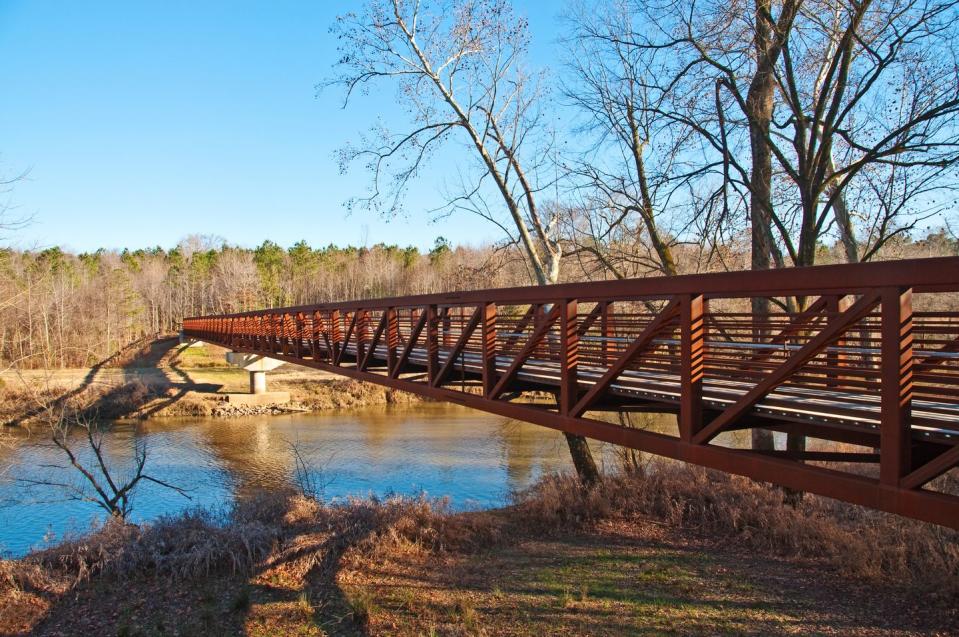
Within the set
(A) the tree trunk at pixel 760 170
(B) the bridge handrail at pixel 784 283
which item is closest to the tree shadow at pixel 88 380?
(B) the bridge handrail at pixel 784 283

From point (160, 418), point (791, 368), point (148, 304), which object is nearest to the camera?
point (791, 368)

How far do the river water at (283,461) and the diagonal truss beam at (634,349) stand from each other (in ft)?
28.1

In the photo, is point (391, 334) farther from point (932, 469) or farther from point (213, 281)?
point (213, 281)

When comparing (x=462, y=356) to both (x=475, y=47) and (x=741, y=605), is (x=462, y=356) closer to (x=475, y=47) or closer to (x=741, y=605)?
(x=741, y=605)

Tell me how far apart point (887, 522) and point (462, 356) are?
6895mm

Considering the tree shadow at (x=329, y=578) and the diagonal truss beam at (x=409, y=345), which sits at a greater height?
the diagonal truss beam at (x=409, y=345)

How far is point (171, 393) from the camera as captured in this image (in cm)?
3356

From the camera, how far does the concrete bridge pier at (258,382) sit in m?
33.0

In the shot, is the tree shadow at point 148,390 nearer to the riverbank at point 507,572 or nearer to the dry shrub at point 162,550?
the dry shrub at point 162,550

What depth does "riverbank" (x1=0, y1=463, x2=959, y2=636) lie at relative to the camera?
7.54 meters

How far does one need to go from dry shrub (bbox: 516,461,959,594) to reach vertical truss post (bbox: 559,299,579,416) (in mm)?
5533

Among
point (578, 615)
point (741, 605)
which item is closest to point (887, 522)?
point (741, 605)

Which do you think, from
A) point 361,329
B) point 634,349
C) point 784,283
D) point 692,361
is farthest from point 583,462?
point 784,283

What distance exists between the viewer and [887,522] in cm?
955
